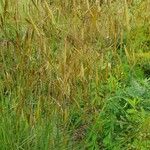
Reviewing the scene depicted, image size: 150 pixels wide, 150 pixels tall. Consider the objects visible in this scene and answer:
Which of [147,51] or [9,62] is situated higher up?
[9,62]

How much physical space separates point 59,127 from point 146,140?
50 centimetres

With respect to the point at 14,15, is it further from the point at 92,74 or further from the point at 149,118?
the point at 149,118

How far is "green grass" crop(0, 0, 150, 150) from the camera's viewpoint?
1.91 metres

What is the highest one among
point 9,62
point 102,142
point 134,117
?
point 9,62

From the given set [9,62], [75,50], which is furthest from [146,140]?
[9,62]

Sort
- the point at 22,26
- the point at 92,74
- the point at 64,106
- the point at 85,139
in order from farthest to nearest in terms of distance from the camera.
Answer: the point at 22,26 < the point at 85,139 < the point at 92,74 < the point at 64,106

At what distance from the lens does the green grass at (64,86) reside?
6.25 ft

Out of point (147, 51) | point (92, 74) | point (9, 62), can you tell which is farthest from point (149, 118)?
point (147, 51)

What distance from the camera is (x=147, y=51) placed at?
3.39m

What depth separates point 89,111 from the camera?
7.34 feet

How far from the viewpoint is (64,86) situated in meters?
1.82

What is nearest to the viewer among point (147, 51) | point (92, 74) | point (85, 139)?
point (92, 74)

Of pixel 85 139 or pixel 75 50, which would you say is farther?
pixel 85 139

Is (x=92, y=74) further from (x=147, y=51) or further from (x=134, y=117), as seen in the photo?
(x=147, y=51)
